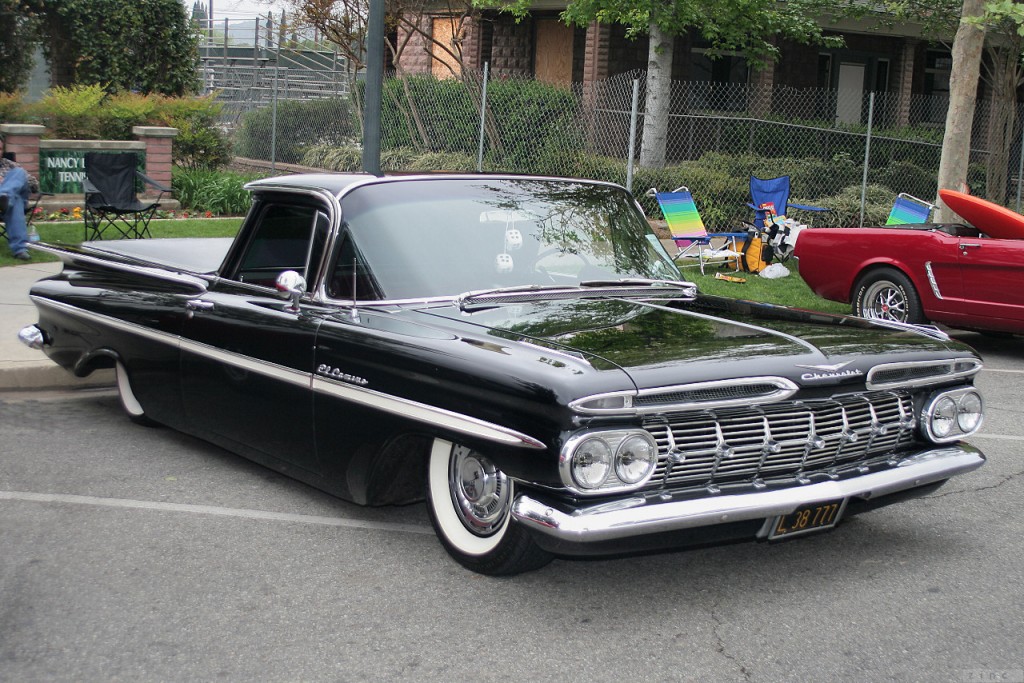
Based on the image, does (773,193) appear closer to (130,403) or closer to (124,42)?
(130,403)

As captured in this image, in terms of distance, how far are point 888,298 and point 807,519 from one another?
7158 mm

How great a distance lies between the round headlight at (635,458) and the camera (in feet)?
13.5

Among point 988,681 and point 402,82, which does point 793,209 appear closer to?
point 402,82

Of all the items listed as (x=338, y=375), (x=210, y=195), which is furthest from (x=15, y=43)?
(x=338, y=375)

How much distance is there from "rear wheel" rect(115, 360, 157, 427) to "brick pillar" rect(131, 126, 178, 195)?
35.6 feet

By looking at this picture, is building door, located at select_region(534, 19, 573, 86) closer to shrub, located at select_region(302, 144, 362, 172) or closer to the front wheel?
shrub, located at select_region(302, 144, 362, 172)

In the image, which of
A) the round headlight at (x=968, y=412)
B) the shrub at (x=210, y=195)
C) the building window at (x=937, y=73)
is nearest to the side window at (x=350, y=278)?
the round headlight at (x=968, y=412)

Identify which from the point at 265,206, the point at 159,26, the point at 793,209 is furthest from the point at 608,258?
the point at 159,26

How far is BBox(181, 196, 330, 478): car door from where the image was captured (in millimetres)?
5262

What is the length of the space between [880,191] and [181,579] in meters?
15.6

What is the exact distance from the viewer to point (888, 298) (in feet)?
36.4

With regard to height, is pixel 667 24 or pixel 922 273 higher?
pixel 667 24

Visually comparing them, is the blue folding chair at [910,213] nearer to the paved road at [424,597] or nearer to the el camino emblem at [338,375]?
the paved road at [424,597]

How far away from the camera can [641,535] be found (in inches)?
161
